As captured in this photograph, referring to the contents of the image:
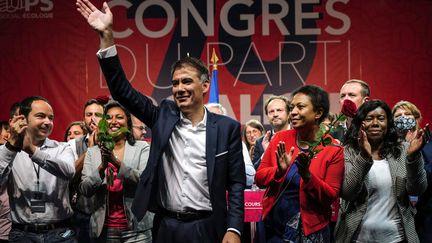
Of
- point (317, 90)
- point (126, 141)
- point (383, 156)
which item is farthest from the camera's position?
point (126, 141)

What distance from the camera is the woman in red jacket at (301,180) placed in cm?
350

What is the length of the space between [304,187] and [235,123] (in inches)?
19.9

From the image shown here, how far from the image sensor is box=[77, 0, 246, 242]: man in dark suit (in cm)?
333

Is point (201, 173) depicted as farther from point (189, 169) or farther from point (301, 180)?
point (301, 180)

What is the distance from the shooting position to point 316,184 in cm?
346

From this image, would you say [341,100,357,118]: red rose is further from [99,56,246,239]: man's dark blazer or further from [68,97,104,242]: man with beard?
[68,97,104,242]: man with beard

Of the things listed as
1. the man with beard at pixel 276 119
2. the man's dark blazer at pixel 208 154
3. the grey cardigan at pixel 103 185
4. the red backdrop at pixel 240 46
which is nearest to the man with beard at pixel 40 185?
the grey cardigan at pixel 103 185

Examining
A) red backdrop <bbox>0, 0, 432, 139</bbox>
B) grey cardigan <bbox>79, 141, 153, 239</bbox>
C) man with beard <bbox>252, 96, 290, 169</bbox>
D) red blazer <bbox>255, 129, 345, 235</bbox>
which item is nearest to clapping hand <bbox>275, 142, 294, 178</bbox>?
red blazer <bbox>255, 129, 345, 235</bbox>

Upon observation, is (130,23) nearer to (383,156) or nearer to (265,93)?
(265,93)

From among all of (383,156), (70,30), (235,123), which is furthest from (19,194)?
(70,30)

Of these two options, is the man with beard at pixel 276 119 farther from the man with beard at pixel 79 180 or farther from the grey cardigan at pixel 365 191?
the grey cardigan at pixel 365 191

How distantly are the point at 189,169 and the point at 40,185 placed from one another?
1341 mm

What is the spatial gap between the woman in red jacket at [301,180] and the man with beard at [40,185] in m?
1.39

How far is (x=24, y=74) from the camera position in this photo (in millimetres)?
9047
